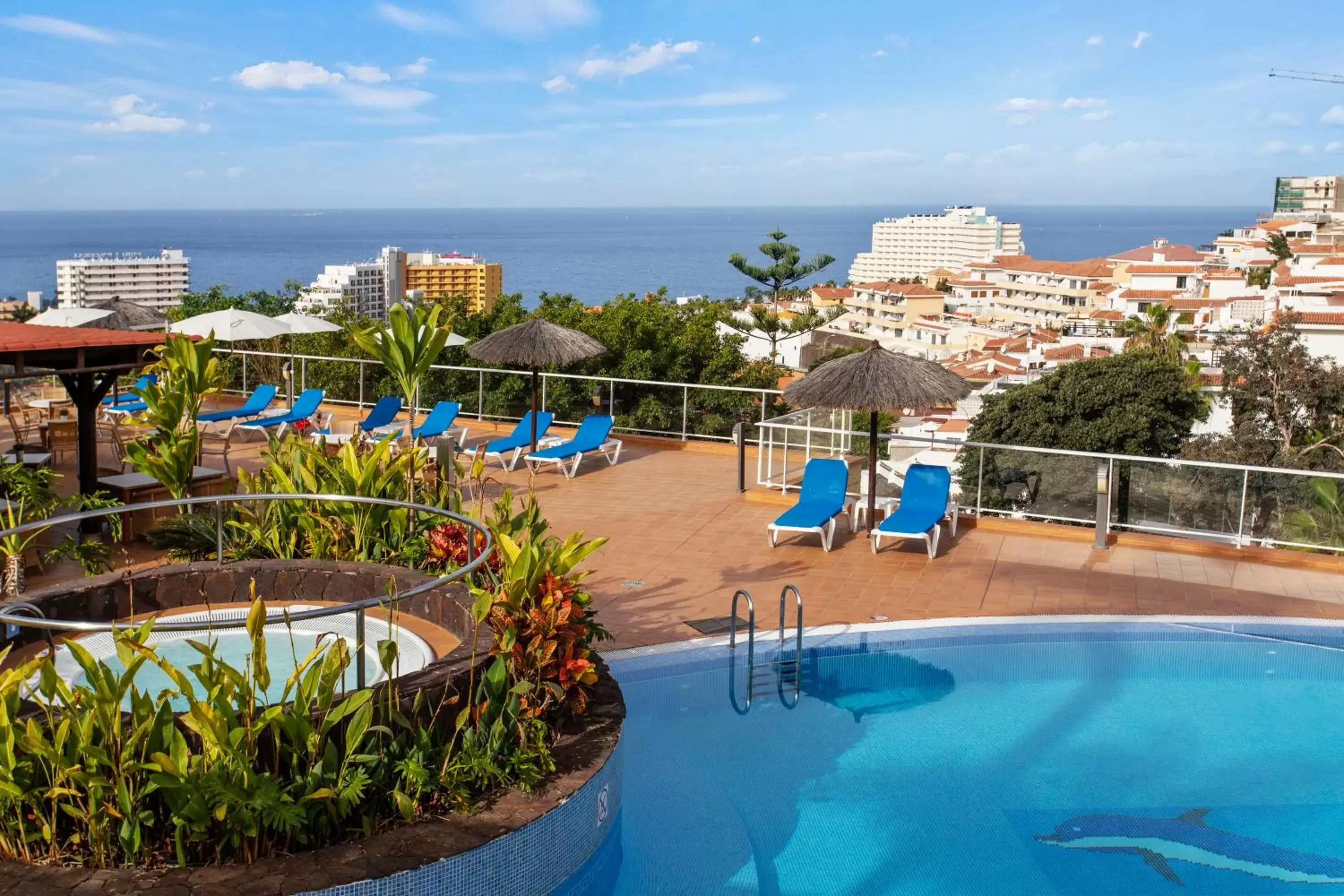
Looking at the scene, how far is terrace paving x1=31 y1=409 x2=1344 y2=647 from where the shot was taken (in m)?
8.68

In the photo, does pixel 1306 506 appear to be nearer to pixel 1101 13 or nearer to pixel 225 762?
pixel 225 762

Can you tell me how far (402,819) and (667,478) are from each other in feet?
28.4

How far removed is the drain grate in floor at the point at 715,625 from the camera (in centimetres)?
802

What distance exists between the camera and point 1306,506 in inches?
397

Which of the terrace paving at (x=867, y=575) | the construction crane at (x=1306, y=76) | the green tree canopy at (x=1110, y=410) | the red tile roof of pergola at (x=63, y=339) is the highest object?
the construction crane at (x=1306, y=76)

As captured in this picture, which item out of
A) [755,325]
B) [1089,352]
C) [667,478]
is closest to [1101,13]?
[1089,352]

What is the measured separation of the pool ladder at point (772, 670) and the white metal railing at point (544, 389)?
5.42 m

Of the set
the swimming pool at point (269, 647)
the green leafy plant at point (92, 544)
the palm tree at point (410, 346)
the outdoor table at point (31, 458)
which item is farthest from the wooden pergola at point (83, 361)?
the swimming pool at point (269, 647)

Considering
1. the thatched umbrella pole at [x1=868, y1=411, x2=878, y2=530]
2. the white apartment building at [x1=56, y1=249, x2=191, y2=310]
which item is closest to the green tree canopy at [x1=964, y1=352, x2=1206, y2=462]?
the thatched umbrella pole at [x1=868, y1=411, x2=878, y2=530]

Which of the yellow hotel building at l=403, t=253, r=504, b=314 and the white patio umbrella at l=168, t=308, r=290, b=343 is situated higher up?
the yellow hotel building at l=403, t=253, r=504, b=314

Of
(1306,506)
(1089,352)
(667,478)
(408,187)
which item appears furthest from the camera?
(408,187)

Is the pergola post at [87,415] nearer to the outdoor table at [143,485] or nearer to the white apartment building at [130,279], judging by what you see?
the outdoor table at [143,485]

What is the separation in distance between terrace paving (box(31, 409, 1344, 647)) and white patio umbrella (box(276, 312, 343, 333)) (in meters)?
5.11

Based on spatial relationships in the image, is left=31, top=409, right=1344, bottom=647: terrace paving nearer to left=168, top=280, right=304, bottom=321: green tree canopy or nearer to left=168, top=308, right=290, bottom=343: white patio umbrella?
left=168, top=308, right=290, bottom=343: white patio umbrella
